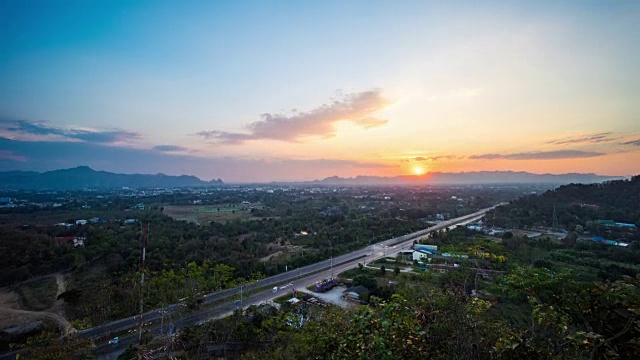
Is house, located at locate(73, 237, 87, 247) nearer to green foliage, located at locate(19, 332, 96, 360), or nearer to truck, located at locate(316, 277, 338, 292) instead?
truck, located at locate(316, 277, 338, 292)

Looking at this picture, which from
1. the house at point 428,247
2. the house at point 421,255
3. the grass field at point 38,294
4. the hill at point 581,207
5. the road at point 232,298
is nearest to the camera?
the road at point 232,298

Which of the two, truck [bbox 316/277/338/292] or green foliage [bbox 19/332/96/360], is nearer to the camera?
green foliage [bbox 19/332/96/360]

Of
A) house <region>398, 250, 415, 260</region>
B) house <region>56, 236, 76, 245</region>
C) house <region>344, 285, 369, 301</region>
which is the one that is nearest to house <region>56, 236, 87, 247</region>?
house <region>56, 236, 76, 245</region>

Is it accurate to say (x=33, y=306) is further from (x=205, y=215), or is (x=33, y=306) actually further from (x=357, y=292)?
(x=205, y=215)

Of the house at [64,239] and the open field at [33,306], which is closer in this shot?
the open field at [33,306]

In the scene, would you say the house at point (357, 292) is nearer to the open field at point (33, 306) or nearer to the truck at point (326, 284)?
the truck at point (326, 284)

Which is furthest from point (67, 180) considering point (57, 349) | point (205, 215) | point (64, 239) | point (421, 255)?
point (57, 349)

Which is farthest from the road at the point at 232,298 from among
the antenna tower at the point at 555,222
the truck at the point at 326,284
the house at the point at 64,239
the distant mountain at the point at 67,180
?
the distant mountain at the point at 67,180
